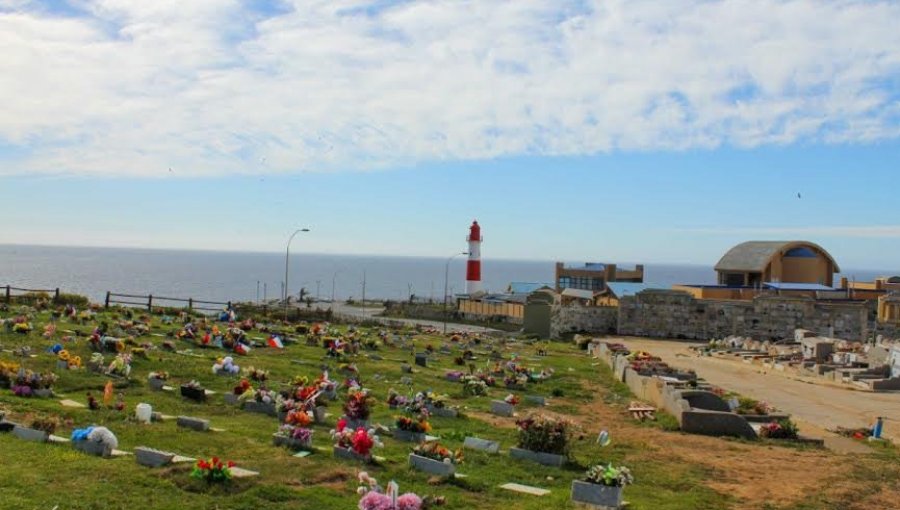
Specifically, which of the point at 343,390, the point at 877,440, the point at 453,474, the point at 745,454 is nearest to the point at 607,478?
the point at 453,474

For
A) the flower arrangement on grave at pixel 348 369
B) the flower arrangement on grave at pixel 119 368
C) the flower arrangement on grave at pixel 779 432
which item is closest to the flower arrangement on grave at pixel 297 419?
the flower arrangement on grave at pixel 119 368

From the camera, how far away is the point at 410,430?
50.9 ft

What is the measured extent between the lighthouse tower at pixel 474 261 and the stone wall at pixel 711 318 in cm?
1651

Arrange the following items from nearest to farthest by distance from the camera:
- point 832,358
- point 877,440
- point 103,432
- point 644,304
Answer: point 103,432
point 877,440
point 832,358
point 644,304

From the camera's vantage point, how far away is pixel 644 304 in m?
59.7

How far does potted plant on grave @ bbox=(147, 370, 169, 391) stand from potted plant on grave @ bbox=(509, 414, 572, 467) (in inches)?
344

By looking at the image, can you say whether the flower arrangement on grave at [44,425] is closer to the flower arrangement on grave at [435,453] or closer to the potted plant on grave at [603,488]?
the flower arrangement on grave at [435,453]

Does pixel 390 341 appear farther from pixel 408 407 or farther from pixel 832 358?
pixel 832 358

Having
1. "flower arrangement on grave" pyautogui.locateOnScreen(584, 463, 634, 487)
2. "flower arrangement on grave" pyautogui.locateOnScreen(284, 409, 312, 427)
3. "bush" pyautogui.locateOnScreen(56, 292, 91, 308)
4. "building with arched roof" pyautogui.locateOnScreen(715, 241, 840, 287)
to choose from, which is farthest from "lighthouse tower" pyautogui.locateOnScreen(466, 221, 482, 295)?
"flower arrangement on grave" pyautogui.locateOnScreen(584, 463, 634, 487)

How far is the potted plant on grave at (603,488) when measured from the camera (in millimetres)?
11352

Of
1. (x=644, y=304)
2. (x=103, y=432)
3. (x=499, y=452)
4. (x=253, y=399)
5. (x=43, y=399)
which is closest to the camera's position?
(x=103, y=432)

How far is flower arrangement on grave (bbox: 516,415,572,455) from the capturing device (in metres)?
14.5

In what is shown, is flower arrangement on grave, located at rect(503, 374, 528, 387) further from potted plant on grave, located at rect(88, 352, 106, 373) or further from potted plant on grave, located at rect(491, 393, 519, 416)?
potted plant on grave, located at rect(88, 352, 106, 373)

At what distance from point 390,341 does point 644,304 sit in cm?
2791
